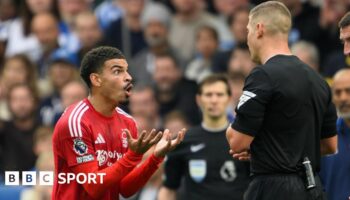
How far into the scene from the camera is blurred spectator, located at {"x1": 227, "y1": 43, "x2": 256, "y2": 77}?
12281 mm

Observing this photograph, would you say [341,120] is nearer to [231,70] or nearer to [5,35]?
[231,70]

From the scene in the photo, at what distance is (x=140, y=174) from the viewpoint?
7.62m

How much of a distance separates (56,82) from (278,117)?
669 centimetres

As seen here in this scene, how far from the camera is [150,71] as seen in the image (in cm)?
1327

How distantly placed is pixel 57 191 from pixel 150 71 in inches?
227

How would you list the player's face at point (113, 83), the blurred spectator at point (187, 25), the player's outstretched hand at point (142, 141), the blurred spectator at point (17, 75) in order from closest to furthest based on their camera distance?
the player's outstretched hand at point (142, 141) → the player's face at point (113, 83) → the blurred spectator at point (187, 25) → the blurred spectator at point (17, 75)

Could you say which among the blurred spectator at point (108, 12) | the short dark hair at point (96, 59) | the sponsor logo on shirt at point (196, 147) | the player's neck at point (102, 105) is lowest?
the sponsor logo on shirt at point (196, 147)

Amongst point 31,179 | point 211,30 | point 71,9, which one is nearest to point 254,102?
point 31,179

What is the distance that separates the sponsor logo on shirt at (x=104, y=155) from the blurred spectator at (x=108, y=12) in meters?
6.36

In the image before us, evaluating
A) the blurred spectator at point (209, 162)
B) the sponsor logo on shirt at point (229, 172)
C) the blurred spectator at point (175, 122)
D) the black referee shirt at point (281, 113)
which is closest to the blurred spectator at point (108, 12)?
the blurred spectator at point (175, 122)

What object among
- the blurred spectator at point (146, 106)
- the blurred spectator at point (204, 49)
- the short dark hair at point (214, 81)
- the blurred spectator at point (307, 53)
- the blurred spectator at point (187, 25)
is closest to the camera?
the short dark hair at point (214, 81)

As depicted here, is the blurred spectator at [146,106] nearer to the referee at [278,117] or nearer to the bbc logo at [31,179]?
the bbc logo at [31,179]

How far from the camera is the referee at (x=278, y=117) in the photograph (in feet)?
23.5

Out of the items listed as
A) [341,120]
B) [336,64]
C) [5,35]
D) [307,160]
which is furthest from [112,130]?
[5,35]
